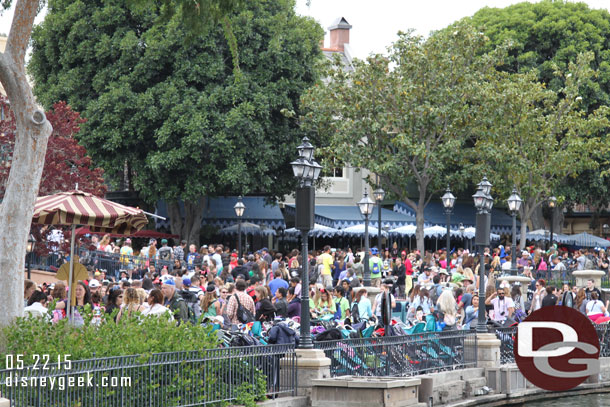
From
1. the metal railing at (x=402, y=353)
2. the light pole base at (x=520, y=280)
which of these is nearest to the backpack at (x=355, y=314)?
the metal railing at (x=402, y=353)

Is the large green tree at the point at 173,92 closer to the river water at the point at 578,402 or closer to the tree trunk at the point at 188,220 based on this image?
the tree trunk at the point at 188,220

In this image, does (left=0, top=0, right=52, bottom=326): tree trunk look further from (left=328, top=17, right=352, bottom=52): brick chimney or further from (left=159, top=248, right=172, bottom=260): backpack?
(left=328, top=17, right=352, bottom=52): brick chimney

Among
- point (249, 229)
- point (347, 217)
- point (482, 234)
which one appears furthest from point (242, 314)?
point (347, 217)

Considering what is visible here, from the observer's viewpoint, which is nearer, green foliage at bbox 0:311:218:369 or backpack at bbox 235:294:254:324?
green foliage at bbox 0:311:218:369

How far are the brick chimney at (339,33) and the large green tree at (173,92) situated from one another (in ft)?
62.2

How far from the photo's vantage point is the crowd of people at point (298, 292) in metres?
14.7

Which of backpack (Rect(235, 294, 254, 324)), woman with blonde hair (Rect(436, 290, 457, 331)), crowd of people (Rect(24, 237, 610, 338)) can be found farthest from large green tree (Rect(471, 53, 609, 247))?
backpack (Rect(235, 294, 254, 324))

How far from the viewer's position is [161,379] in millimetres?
11734

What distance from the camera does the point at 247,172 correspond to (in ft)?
119

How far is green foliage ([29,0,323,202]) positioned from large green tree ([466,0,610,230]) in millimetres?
13311

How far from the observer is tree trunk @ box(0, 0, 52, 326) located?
37.4 feet

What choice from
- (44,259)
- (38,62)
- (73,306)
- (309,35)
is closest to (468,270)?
(44,259)

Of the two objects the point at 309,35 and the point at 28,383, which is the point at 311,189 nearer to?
the point at 28,383

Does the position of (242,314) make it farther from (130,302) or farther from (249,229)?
(249,229)
